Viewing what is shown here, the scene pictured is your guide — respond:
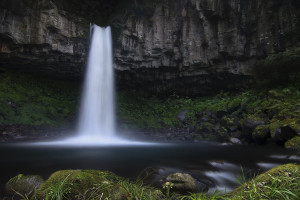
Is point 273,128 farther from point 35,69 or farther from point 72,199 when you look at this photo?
point 35,69

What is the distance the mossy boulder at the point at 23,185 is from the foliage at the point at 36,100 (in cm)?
1353

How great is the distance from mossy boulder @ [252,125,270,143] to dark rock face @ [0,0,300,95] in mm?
9190

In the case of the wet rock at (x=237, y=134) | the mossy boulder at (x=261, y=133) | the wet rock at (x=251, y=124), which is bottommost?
the wet rock at (x=237, y=134)

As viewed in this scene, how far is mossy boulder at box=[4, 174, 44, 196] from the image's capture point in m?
3.96

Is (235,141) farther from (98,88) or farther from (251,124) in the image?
(98,88)

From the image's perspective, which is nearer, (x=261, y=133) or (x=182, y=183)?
(x=182, y=183)

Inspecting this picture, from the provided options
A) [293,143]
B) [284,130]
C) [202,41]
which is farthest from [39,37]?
[293,143]

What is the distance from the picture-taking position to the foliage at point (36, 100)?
16.5 meters

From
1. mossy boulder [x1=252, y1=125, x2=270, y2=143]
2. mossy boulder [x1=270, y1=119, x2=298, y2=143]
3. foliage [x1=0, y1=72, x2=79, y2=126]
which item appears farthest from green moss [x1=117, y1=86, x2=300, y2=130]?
foliage [x1=0, y1=72, x2=79, y2=126]

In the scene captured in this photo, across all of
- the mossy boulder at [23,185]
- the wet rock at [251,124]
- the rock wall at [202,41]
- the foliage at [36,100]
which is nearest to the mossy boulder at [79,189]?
the mossy boulder at [23,185]

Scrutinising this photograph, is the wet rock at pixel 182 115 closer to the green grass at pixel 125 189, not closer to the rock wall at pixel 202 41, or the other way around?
the rock wall at pixel 202 41

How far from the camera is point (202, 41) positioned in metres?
20.2

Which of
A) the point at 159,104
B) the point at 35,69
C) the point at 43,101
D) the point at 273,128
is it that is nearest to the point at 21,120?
the point at 43,101

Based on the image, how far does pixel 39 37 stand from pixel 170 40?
1183 centimetres
